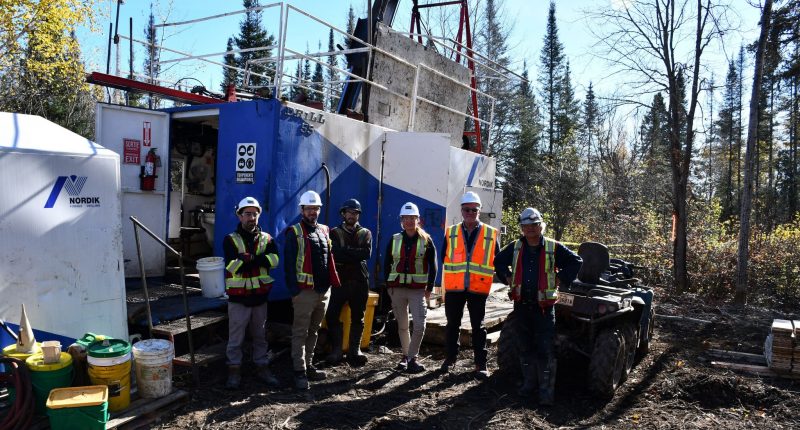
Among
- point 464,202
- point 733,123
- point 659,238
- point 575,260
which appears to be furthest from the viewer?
point 733,123

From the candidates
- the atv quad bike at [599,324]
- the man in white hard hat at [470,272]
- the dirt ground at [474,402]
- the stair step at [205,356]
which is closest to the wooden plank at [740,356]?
the dirt ground at [474,402]

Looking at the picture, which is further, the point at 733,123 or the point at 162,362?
the point at 733,123

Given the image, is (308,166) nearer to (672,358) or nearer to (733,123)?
(672,358)

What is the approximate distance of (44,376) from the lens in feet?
13.7

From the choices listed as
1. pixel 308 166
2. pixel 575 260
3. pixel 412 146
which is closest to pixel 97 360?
pixel 308 166

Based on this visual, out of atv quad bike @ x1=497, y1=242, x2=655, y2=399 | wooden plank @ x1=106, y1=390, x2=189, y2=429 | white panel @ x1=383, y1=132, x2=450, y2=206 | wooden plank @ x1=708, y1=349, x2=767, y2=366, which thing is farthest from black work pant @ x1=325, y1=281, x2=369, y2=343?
wooden plank @ x1=708, y1=349, x2=767, y2=366

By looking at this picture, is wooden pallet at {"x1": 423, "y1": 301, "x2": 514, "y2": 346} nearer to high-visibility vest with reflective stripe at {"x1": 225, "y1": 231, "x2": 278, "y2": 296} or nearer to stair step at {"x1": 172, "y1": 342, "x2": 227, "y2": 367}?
high-visibility vest with reflective stripe at {"x1": 225, "y1": 231, "x2": 278, "y2": 296}

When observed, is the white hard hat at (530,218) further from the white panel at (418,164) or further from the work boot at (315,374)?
the work boot at (315,374)

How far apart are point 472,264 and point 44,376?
398 centimetres

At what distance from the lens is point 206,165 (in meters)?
8.73

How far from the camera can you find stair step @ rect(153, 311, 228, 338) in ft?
17.6

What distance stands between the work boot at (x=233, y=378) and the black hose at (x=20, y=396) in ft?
5.57

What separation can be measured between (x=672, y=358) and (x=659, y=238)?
29.7ft

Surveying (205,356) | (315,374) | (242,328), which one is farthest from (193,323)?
(315,374)
